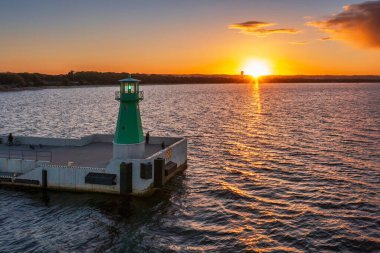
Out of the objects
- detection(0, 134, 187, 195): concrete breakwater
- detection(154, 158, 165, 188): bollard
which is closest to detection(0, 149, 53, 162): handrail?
detection(0, 134, 187, 195): concrete breakwater

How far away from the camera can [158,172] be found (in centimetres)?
2750

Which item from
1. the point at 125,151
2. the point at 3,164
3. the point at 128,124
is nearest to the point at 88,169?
the point at 125,151

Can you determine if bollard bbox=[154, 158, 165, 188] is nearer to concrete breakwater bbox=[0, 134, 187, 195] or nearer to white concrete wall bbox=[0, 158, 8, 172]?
concrete breakwater bbox=[0, 134, 187, 195]

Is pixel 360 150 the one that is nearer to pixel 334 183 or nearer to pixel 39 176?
pixel 334 183

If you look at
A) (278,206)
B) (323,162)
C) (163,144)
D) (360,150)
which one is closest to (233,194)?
(278,206)

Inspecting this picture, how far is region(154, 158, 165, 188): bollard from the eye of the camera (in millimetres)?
27453

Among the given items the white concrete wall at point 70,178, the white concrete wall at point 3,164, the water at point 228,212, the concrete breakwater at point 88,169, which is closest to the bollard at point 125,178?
the concrete breakwater at point 88,169

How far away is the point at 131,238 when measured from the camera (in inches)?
851

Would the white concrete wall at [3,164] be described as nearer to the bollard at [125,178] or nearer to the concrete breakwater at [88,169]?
the concrete breakwater at [88,169]

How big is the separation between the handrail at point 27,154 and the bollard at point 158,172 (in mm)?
8916

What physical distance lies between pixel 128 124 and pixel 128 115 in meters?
0.69

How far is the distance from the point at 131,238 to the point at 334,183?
60.4 feet

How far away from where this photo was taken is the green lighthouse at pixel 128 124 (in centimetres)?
2845

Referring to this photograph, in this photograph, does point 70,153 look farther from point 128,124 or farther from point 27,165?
point 128,124
